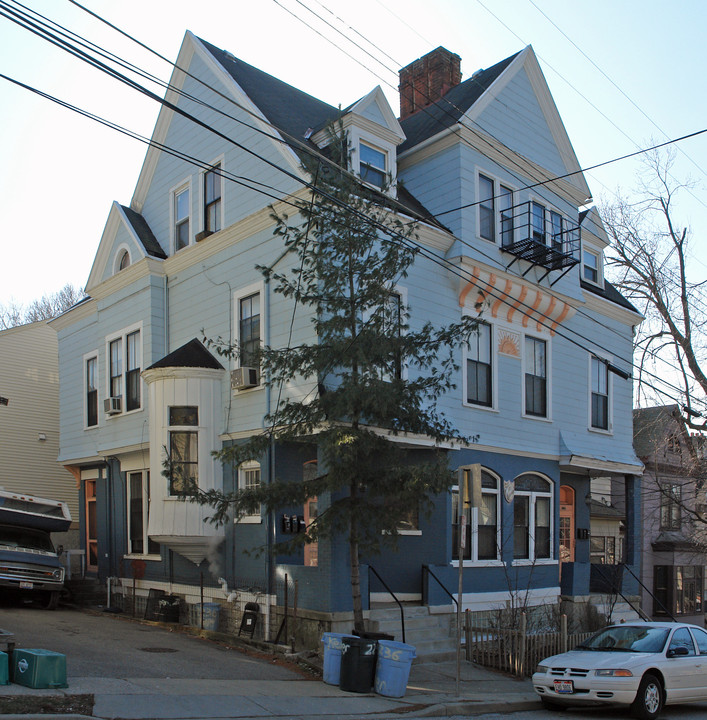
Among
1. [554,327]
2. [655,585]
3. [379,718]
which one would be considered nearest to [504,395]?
[554,327]

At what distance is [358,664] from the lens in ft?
38.9

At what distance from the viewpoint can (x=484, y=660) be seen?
A: 15.1 m

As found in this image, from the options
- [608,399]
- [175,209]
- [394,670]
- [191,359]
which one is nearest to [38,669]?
[394,670]

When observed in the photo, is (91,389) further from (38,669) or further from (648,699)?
(648,699)

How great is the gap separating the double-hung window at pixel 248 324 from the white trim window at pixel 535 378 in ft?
23.2

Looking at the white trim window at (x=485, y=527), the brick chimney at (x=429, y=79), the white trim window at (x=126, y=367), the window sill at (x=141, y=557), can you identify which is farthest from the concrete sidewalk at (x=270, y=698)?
the brick chimney at (x=429, y=79)

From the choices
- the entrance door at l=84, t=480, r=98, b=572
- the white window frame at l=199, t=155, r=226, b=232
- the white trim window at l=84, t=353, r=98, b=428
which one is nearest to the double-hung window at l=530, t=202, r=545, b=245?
the white window frame at l=199, t=155, r=226, b=232

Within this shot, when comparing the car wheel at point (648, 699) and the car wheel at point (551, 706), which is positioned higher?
the car wheel at point (648, 699)

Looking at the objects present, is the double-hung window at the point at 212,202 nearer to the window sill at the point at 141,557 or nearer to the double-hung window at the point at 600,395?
the window sill at the point at 141,557

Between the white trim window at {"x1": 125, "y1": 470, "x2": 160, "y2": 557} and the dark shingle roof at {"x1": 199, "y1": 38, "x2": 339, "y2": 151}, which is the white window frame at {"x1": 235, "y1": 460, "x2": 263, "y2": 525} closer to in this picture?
the white trim window at {"x1": 125, "y1": 470, "x2": 160, "y2": 557}

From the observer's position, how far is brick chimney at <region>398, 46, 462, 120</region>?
72.9 feet

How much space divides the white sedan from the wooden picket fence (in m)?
1.52

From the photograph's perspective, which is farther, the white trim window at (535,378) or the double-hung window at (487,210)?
the white trim window at (535,378)

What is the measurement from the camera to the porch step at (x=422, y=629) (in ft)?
49.1
